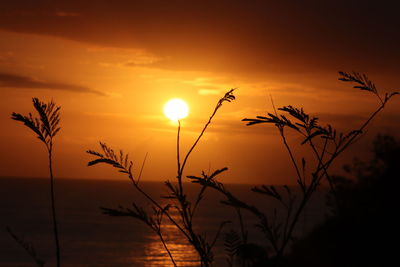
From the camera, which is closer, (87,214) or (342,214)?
(342,214)

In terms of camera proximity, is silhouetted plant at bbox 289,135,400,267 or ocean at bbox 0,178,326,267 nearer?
silhouetted plant at bbox 289,135,400,267

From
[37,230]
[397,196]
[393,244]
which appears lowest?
[393,244]

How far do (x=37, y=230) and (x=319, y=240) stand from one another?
9868 cm

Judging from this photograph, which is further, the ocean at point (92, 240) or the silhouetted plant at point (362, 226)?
the ocean at point (92, 240)

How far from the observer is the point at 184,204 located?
2355 mm

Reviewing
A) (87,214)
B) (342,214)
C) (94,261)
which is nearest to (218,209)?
(87,214)

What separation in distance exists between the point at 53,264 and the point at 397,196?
206 ft

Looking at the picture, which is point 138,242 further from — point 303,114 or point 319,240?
point 303,114

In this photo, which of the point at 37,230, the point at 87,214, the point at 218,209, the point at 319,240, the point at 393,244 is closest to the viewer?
the point at 393,244

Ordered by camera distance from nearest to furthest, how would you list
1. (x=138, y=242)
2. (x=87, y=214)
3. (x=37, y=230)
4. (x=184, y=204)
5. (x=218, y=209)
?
(x=184, y=204) < (x=138, y=242) < (x=37, y=230) < (x=87, y=214) < (x=218, y=209)

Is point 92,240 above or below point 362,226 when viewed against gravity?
above

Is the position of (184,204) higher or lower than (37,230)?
lower

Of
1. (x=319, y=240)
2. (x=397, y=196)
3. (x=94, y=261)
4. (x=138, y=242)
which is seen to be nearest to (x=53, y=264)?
(x=94, y=261)

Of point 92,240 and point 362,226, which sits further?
point 92,240
